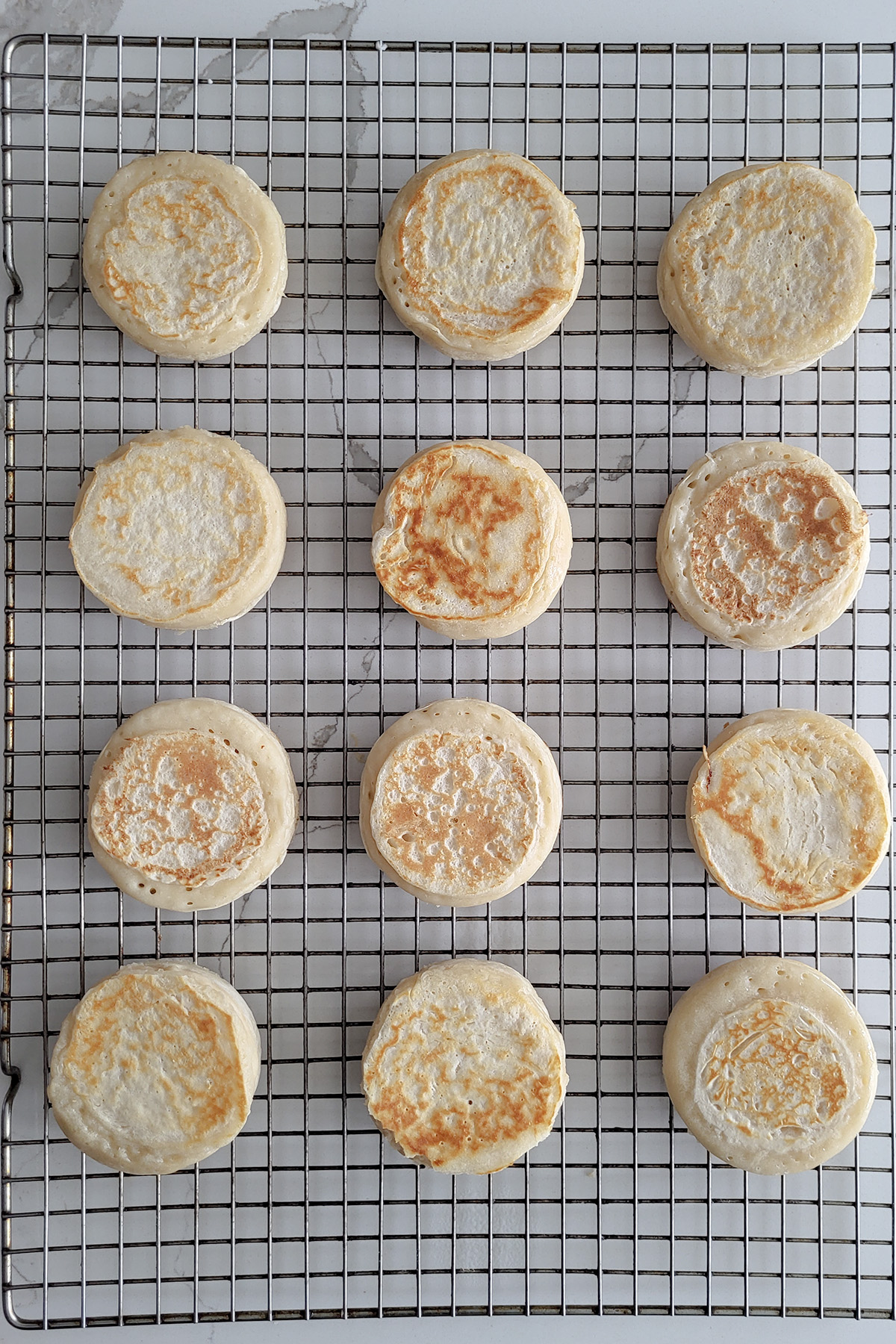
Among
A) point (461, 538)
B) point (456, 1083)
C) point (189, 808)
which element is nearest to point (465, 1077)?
point (456, 1083)

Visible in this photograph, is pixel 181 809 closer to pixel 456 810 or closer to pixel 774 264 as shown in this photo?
pixel 456 810

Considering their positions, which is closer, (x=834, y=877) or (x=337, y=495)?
(x=834, y=877)

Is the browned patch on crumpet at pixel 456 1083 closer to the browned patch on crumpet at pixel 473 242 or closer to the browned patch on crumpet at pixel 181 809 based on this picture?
the browned patch on crumpet at pixel 181 809

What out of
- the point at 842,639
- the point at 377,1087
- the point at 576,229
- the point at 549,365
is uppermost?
the point at 576,229

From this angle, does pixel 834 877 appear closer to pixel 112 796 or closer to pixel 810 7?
pixel 112 796

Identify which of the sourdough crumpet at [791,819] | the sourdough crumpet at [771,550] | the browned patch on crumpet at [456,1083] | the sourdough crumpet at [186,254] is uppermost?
the sourdough crumpet at [186,254]

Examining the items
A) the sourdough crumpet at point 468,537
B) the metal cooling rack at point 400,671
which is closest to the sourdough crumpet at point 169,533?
the metal cooling rack at point 400,671

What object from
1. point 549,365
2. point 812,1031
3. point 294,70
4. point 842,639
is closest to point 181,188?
point 294,70
